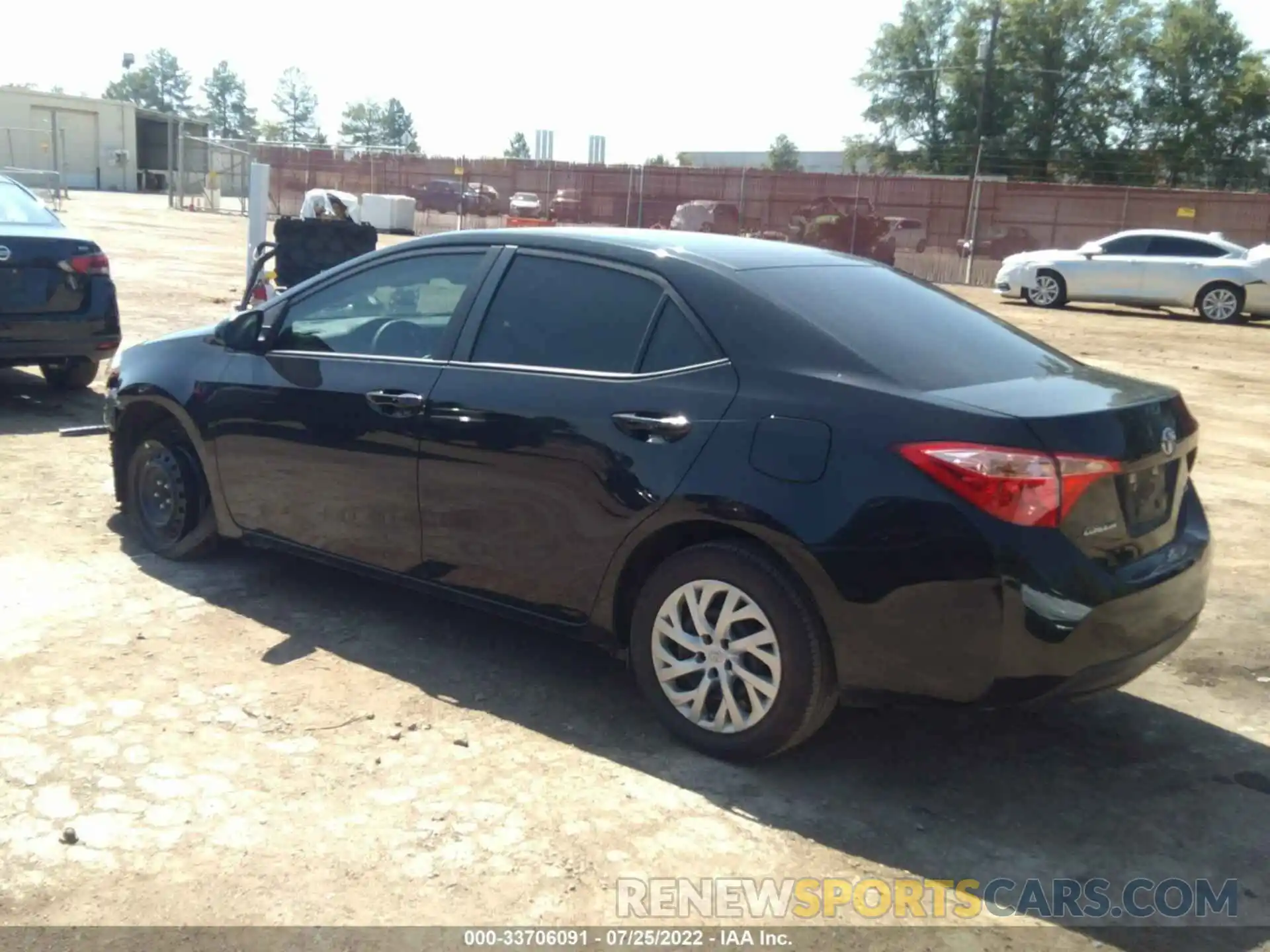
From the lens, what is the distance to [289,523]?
16.7ft

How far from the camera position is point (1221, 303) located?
2131 centimetres

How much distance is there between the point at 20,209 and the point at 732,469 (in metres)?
7.36

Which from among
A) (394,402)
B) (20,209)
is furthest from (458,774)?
(20,209)

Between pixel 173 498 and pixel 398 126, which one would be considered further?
pixel 398 126

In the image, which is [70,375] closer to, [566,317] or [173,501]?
[173,501]

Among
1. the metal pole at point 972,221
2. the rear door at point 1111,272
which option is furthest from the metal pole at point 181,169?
the rear door at point 1111,272

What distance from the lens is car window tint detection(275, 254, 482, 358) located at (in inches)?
185

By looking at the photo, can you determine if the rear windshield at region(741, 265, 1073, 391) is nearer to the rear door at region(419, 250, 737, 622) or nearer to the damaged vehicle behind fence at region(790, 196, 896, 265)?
the rear door at region(419, 250, 737, 622)

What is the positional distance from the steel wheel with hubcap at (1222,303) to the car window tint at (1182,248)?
2.09ft

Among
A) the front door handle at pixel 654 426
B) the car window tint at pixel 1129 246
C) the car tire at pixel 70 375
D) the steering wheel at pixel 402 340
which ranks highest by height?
the car window tint at pixel 1129 246

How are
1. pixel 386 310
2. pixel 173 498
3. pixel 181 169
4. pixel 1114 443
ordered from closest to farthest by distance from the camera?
pixel 1114 443
pixel 386 310
pixel 173 498
pixel 181 169

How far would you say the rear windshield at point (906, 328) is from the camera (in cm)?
382

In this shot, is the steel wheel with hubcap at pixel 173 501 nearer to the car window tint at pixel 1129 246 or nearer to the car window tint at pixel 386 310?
the car window tint at pixel 386 310

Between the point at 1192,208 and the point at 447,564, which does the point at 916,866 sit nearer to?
the point at 447,564
